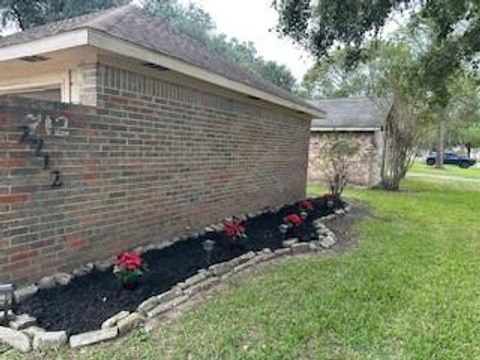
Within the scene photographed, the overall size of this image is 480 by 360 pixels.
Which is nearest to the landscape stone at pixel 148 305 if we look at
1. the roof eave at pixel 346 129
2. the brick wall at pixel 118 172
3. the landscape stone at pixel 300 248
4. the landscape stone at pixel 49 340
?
the landscape stone at pixel 49 340

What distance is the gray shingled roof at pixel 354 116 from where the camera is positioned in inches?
691

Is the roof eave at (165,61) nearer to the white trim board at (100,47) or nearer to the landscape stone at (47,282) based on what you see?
the white trim board at (100,47)

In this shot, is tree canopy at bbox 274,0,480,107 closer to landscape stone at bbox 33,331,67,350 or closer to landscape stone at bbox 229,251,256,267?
landscape stone at bbox 229,251,256,267

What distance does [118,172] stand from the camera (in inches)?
198

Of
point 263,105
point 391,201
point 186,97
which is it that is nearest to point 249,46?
point 391,201

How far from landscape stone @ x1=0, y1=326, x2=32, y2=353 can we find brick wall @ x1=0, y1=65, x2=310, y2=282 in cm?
73

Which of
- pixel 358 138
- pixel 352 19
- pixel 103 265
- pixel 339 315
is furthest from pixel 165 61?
pixel 358 138

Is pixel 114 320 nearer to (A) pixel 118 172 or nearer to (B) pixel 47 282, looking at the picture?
(B) pixel 47 282

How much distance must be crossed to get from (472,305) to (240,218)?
442 cm

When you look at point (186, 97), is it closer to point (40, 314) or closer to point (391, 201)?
point (40, 314)

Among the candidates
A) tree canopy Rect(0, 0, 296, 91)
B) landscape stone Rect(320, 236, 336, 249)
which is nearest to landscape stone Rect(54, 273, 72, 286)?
landscape stone Rect(320, 236, 336, 249)

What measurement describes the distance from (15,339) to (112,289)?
1.13 m

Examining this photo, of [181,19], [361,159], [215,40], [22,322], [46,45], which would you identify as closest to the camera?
[22,322]

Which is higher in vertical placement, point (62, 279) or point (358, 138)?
point (358, 138)
